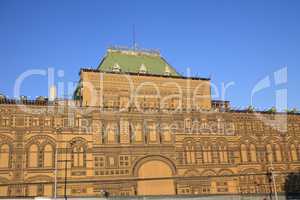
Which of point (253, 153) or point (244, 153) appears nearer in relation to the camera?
point (244, 153)

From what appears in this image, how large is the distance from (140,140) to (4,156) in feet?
45.5

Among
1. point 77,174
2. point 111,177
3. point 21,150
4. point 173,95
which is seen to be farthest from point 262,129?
point 21,150

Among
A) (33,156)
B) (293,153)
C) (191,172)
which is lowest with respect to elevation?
(191,172)

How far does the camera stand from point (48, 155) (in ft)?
109

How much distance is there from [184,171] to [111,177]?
8.39 m

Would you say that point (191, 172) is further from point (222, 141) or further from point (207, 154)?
point (222, 141)

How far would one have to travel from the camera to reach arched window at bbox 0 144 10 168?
1252 inches

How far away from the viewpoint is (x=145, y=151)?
121ft

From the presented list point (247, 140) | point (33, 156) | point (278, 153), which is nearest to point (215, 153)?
point (247, 140)

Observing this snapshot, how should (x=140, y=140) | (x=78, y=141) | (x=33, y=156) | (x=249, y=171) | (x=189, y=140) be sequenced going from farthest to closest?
(x=249, y=171)
(x=189, y=140)
(x=140, y=140)
(x=78, y=141)
(x=33, y=156)

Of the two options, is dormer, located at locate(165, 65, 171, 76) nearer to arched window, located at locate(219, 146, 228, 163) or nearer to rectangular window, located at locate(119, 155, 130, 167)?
→ arched window, located at locate(219, 146, 228, 163)

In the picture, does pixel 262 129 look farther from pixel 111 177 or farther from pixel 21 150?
pixel 21 150

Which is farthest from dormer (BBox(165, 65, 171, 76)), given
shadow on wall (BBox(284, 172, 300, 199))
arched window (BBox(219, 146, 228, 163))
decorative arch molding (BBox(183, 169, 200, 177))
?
shadow on wall (BBox(284, 172, 300, 199))

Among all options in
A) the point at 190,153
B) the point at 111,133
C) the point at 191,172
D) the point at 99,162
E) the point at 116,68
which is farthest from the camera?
the point at 116,68
